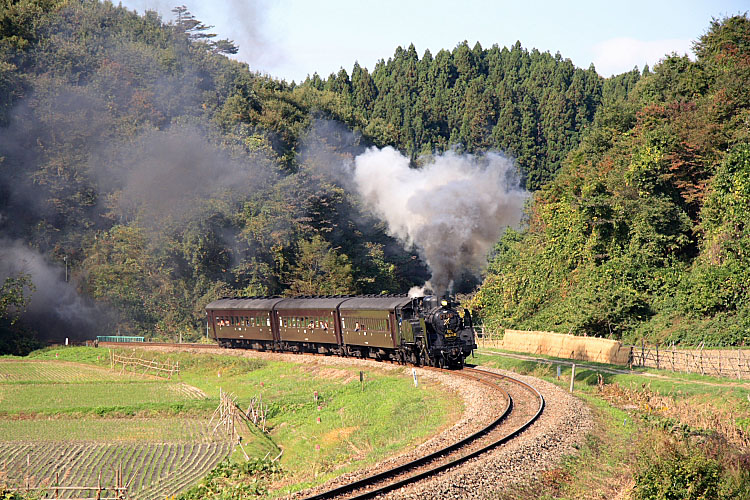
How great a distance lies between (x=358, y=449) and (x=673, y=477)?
11.7 metres

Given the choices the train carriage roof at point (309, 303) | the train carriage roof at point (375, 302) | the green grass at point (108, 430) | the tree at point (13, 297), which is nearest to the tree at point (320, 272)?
the train carriage roof at point (309, 303)

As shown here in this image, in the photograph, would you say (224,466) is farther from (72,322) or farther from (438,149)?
(438,149)

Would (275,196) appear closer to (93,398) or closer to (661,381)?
(93,398)

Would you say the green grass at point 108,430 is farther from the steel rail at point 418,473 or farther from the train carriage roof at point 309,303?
the steel rail at point 418,473

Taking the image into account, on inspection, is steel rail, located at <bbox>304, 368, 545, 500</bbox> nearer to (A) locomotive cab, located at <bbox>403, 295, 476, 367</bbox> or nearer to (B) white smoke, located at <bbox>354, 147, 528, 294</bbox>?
(A) locomotive cab, located at <bbox>403, 295, 476, 367</bbox>

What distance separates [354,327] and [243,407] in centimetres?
855

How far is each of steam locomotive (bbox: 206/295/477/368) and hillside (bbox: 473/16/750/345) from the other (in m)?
16.4

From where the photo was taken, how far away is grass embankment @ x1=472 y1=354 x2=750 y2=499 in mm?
16750

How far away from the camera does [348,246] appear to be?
8375 cm

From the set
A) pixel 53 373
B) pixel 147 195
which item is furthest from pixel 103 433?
pixel 147 195

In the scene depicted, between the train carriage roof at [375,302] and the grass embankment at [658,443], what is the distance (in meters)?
8.45

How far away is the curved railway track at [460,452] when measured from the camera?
16750mm

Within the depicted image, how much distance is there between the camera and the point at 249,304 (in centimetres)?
5734

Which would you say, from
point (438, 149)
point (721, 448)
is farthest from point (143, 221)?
point (721, 448)
